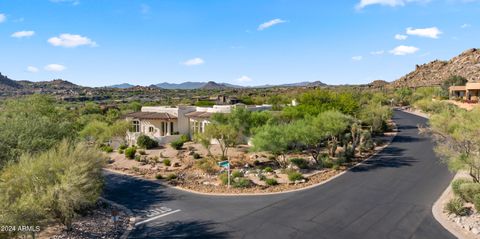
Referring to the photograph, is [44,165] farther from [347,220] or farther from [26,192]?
[347,220]

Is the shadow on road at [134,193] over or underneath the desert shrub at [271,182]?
underneath

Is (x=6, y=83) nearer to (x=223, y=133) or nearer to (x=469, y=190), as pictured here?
(x=223, y=133)

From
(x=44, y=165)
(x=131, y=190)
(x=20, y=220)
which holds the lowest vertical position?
(x=131, y=190)

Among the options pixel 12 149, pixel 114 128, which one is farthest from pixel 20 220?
pixel 114 128

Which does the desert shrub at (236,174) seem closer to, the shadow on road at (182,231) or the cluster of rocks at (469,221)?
the shadow on road at (182,231)

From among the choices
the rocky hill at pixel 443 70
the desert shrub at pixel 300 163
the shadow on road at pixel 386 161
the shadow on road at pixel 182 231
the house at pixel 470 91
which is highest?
the rocky hill at pixel 443 70

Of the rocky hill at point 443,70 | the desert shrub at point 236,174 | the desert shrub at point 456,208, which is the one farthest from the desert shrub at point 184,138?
the rocky hill at point 443,70

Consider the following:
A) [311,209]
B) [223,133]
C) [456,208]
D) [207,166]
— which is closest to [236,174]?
[207,166]
